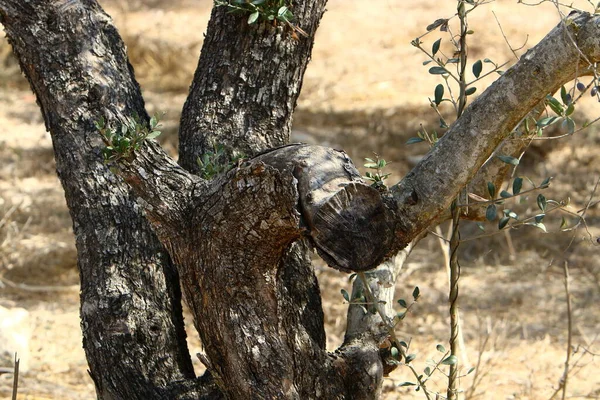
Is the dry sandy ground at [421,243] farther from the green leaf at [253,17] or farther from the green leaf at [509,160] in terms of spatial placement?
the green leaf at [253,17]

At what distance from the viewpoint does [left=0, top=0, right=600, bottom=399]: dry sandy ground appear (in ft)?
12.5

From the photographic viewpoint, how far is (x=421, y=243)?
17.6ft

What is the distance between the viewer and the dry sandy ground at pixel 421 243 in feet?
12.5

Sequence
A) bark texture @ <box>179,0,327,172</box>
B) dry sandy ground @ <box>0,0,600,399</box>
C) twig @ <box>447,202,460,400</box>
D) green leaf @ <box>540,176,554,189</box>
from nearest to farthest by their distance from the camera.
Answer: green leaf @ <box>540,176,554,189</box>
twig @ <box>447,202,460,400</box>
bark texture @ <box>179,0,327,172</box>
dry sandy ground @ <box>0,0,600,399</box>

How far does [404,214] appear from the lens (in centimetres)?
174

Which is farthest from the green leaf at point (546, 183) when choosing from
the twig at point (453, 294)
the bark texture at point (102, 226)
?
the bark texture at point (102, 226)

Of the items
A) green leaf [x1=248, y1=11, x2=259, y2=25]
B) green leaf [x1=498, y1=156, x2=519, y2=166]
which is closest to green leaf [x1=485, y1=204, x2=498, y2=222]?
green leaf [x1=498, y1=156, x2=519, y2=166]

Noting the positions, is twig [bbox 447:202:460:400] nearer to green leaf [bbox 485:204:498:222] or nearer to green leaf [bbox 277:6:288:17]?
green leaf [bbox 485:204:498:222]

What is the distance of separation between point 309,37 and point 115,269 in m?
0.83

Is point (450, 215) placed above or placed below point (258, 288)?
above

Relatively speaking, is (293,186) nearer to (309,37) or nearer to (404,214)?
(404,214)

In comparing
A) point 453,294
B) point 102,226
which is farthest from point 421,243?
point 102,226

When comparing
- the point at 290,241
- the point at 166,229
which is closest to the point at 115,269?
the point at 166,229

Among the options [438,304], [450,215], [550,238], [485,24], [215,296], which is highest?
[485,24]
